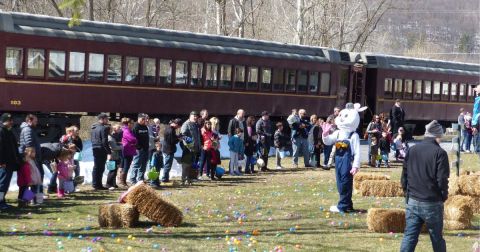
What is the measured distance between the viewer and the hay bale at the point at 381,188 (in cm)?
1903

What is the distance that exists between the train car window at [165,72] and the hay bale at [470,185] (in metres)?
17.5

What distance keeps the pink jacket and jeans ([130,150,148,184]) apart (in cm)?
29

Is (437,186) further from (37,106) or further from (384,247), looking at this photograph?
(37,106)

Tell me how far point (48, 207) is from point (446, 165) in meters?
7.98

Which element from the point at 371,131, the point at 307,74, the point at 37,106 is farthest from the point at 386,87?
the point at 37,106

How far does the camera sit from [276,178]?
23.6 meters

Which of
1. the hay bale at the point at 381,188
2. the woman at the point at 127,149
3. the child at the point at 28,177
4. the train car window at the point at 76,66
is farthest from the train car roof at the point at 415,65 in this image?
the child at the point at 28,177

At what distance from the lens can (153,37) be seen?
32469 millimetres

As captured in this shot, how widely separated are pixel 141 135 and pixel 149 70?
11668mm

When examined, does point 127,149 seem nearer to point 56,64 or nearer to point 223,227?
point 223,227

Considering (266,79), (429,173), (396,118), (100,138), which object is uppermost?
(266,79)

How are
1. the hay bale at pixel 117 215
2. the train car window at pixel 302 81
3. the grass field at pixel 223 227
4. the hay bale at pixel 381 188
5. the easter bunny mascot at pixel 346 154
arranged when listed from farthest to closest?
the train car window at pixel 302 81 → the hay bale at pixel 381 188 → the easter bunny mascot at pixel 346 154 → the hay bale at pixel 117 215 → the grass field at pixel 223 227

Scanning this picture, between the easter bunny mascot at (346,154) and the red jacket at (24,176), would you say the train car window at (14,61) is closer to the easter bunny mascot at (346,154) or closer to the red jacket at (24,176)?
the red jacket at (24,176)

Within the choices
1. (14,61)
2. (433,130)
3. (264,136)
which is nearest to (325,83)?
(264,136)
